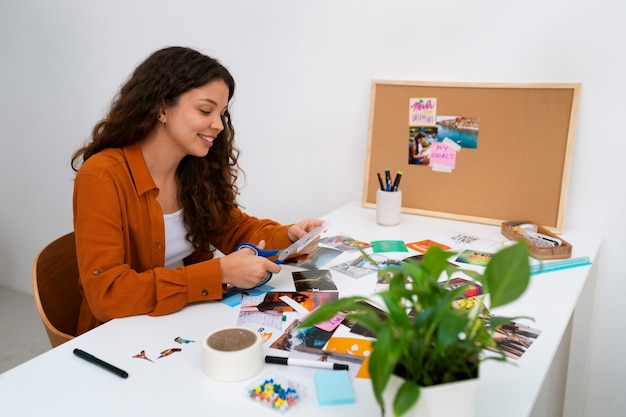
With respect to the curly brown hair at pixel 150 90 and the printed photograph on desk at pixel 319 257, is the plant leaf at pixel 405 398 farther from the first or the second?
the curly brown hair at pixel 150 90

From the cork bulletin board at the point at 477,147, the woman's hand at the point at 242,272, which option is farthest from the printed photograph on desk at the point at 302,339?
the cork bulletin board at the point at 477,147

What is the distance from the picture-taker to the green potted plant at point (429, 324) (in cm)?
52

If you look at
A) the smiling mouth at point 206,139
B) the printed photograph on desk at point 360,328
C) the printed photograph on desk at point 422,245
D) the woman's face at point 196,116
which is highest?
the woman's face at point 196,116

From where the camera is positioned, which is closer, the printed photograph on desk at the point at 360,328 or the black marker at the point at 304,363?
the black marker at the point at 304,363

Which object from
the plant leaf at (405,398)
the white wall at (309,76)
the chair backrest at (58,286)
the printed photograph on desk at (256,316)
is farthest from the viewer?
the white wall at (309,76)

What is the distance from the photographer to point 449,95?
1.57 metres

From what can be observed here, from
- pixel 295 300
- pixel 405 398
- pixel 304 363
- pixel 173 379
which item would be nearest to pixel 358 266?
pixel 295 300

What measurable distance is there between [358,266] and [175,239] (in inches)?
19.6

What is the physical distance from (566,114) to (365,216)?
651mm

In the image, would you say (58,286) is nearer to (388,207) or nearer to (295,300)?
(295,300)

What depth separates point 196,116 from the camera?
3.99ft

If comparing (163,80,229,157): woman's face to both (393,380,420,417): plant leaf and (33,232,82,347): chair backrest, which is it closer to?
(33,232,82,347): chair backrest

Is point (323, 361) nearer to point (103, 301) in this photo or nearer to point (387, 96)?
Answer: point (103, 301)

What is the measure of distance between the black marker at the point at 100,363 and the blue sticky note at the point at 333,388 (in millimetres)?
293
